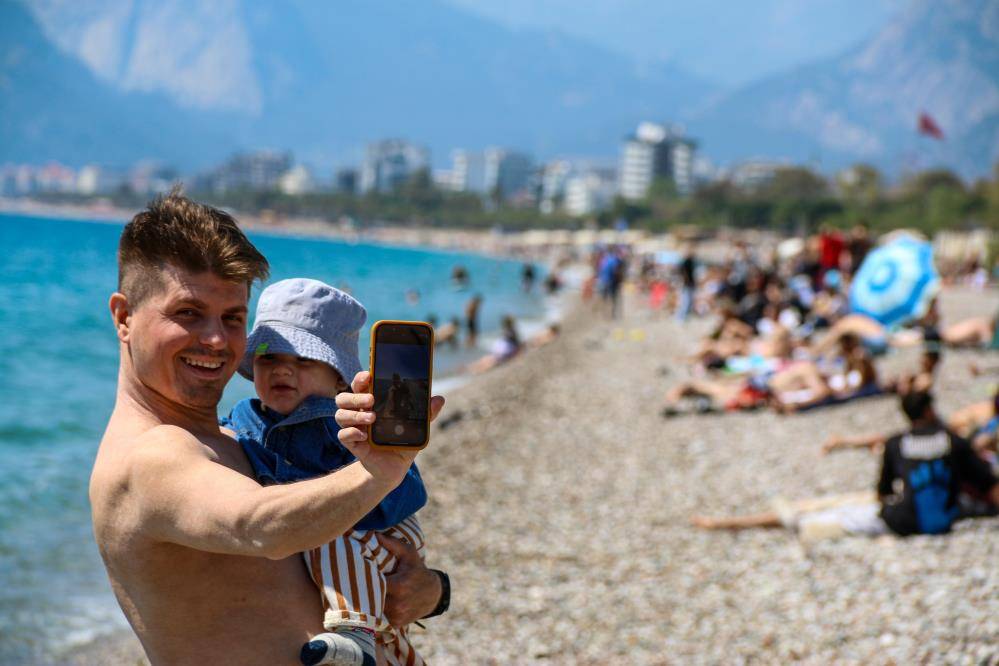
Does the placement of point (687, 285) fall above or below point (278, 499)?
above

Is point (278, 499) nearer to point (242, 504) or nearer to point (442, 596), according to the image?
point (242, 504)

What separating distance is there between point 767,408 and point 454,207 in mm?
161238

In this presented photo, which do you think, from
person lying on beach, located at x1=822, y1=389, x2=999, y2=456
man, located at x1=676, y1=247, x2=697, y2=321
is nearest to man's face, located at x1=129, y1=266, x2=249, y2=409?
person lying on beach, located at x1=822, y1=389, x2=999, y2=456

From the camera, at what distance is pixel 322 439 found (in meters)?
1.97

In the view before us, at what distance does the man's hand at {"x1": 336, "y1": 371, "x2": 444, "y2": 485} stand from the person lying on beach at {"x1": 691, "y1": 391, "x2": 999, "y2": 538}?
5339mm

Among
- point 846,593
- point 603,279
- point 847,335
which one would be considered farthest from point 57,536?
point 603,279

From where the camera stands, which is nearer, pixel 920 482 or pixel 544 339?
pixel 920 482

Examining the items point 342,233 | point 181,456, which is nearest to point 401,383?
point 181,456

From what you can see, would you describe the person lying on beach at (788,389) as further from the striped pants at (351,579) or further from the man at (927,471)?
the striped pants at (351,579)

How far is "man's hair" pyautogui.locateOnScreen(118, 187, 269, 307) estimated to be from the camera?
1787 millimetres

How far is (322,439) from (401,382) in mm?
439

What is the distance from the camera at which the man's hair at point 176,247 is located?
179cm

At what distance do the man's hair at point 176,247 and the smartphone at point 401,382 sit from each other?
0.38 m

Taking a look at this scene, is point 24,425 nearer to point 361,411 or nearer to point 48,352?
point 48,352
